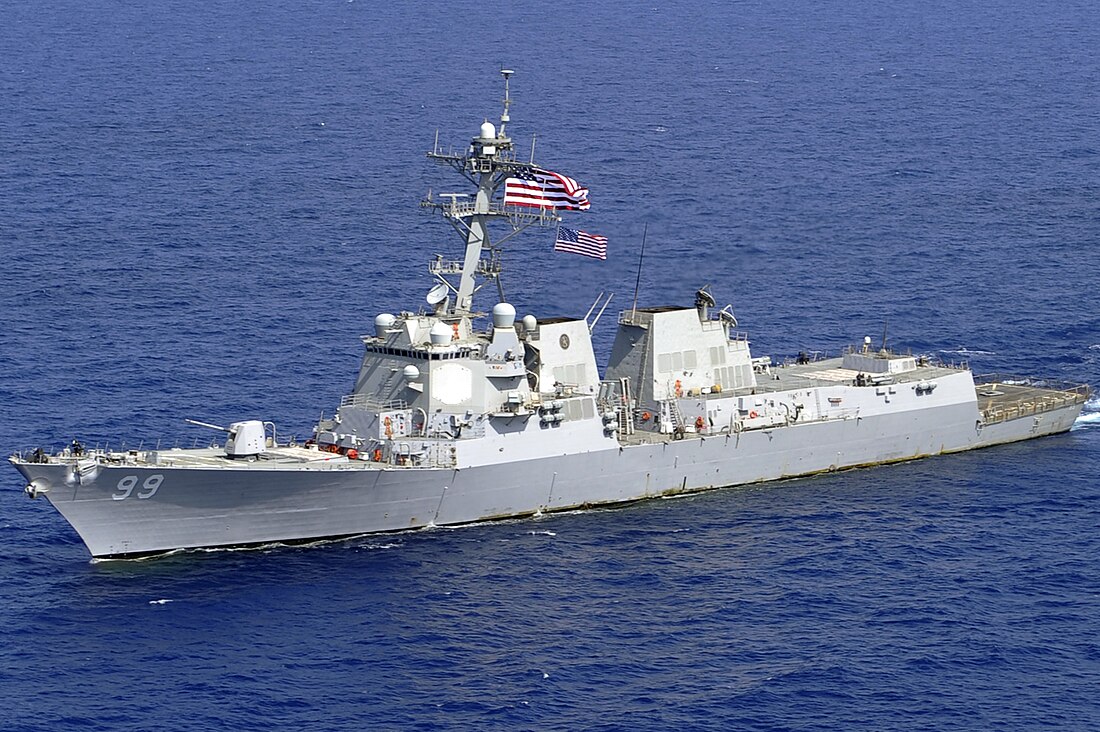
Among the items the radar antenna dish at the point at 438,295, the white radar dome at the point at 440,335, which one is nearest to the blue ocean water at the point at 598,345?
the white radar dome at the point at 440,335

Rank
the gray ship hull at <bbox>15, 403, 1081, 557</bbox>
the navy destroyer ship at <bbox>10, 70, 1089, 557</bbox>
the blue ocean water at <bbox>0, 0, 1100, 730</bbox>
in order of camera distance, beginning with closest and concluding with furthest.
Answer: the blue ocean water at <bbox>0, 0, 1100, 730</bbox> → the gray ship hull at <bbox>15, 403, 1081, 557</bbox> → the navy destroyer ship at <bbox>10, 70, 1089, 557</bbox>

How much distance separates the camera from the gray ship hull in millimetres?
57969

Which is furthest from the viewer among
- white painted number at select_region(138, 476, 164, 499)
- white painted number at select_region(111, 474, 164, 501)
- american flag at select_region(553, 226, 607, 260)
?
american flag at select_region(553, 226, 607, 260)

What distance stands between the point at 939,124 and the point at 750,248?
4596cm

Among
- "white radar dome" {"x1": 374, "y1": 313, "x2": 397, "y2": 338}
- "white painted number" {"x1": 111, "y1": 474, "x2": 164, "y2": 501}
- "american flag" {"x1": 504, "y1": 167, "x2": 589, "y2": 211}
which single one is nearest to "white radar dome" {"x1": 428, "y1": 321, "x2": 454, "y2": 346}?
"white radar dome" {"x1": 374, "y1": 313, "x2": 397, "y2": 338}

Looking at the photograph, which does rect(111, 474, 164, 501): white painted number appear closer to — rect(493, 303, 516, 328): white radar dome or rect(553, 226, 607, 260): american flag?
rect(493, 303, 516, 328): white radar dome

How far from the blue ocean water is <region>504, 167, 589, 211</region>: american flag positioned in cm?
1107

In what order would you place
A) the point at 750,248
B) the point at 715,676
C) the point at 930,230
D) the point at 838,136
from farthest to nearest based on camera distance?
→ the point at 838,136 < the point at 930,230 < the point at 750,248 < the point at 715,676

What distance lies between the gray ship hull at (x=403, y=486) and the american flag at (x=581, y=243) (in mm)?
7260

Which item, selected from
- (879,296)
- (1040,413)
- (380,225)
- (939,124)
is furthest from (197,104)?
(1040,413)

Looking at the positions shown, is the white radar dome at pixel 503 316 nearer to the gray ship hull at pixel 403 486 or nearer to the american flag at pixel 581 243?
the american flag at pixel 581 243

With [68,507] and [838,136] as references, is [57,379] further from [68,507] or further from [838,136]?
[838,136]

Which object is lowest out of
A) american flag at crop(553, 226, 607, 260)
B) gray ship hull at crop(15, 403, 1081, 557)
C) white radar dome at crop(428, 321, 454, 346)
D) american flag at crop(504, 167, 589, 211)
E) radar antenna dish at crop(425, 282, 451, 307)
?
gray ship hull at crop(15, 403, 1081, 557)

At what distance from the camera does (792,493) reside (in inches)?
2689
